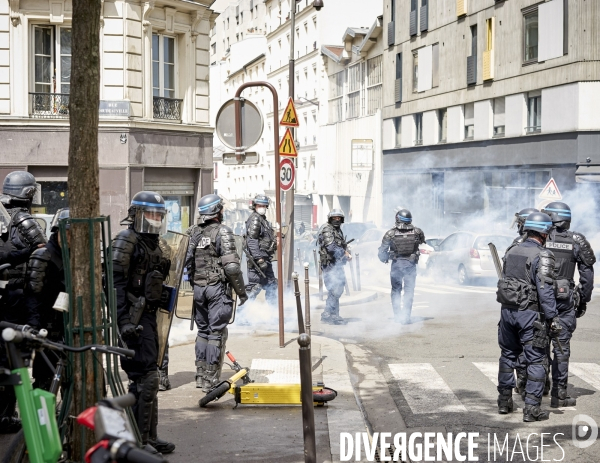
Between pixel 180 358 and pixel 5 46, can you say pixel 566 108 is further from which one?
pixel 180 358

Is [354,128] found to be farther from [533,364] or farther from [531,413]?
[531,413]

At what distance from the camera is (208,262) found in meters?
8.26

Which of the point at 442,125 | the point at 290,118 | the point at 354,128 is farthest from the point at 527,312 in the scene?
the point at 354,128

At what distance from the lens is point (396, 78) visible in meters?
41.8

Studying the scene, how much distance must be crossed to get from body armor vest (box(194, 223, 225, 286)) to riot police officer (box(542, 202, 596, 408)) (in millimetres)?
3209

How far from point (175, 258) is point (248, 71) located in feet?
213

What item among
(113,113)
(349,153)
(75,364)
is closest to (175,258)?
(75,364)

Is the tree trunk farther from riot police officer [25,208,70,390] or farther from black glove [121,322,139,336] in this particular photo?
riot police officer [25,208,70,390]

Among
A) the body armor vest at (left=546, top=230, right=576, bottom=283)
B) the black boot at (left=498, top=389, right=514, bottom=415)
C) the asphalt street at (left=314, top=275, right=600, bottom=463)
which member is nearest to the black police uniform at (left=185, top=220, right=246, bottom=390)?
the asphalt street at (left=314, top=275, right=600, bottom=463)

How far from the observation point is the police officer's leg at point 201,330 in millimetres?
8070

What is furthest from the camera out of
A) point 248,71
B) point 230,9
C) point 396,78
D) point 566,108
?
point 230,9

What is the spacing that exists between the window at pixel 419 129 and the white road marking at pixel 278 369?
3090cm

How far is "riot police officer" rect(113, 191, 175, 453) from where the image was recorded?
5852mm

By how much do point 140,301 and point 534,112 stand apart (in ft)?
87.0
